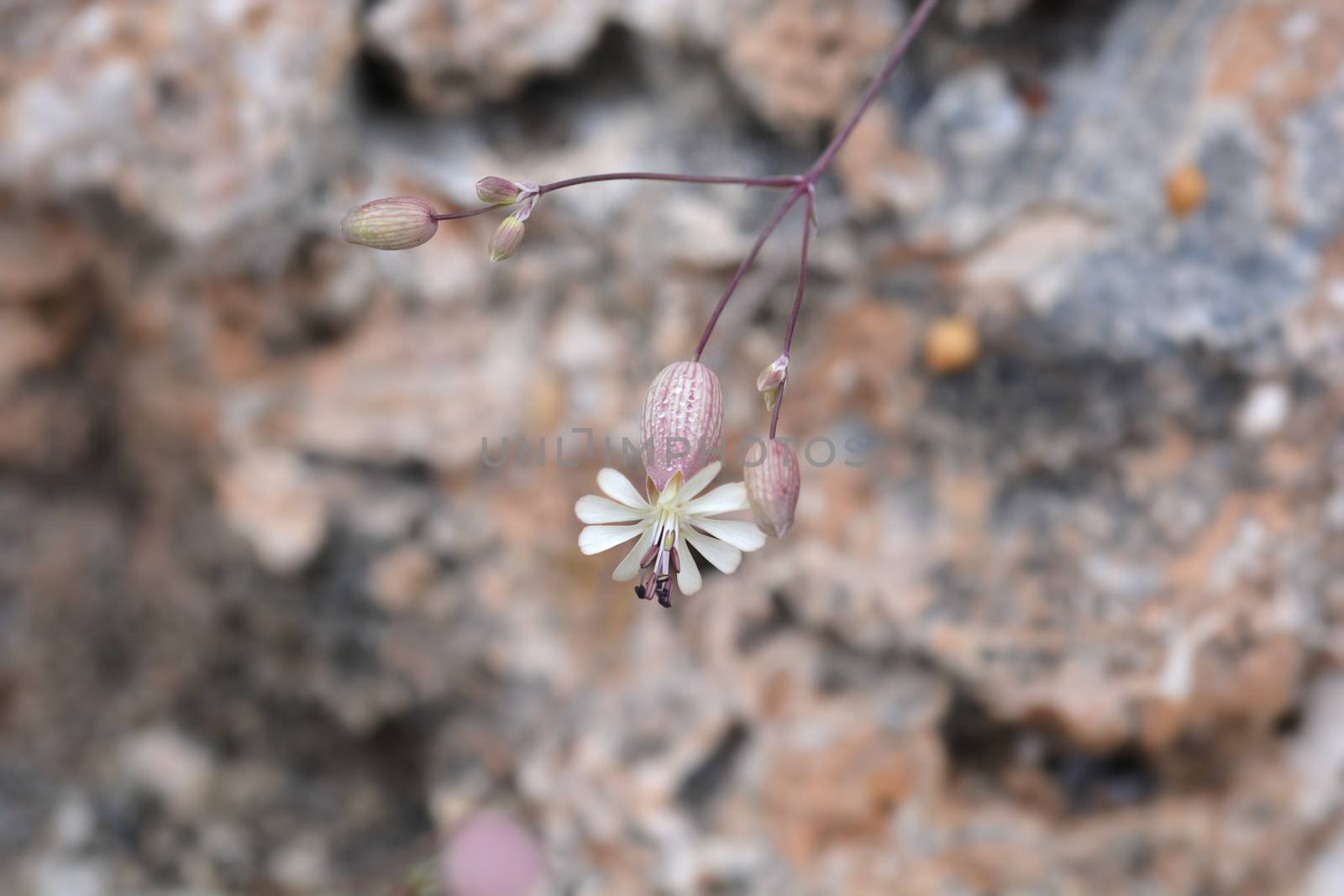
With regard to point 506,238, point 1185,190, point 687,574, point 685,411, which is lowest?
point 687,574

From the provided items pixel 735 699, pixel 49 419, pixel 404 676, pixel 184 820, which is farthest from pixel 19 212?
pixel 735 699

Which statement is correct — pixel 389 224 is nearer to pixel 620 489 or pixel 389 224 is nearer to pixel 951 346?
pixel 620 489

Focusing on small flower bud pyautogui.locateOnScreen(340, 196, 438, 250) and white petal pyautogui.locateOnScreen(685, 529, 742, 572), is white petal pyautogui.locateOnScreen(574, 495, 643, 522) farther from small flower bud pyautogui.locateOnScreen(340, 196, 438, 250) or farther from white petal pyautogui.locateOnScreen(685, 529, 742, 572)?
small flower bud pyautogui.locateOnScreen(340, 196, 438, 250)

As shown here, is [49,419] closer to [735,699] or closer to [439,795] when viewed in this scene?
[439,795]

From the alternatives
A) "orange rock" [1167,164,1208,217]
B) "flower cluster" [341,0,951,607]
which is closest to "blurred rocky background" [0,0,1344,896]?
"orange rock" [1167,164,1208,217]

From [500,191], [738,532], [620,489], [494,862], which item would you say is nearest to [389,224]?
[500,191]
